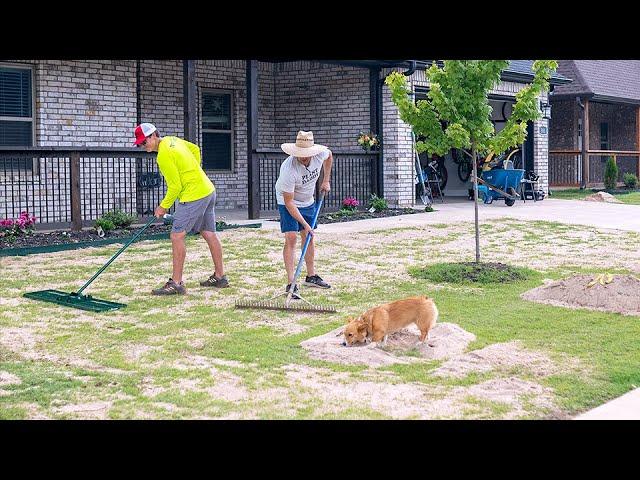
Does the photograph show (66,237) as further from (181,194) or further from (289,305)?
(289,305)

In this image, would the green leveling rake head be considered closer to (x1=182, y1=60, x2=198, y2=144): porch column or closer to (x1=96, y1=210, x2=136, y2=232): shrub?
(x1=96, y1=210, x2=136, y2=232): shrub

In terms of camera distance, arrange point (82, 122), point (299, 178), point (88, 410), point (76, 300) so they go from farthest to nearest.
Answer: point (82, 122)
point (299, 178)
point (76, 300)
point (88, 410)

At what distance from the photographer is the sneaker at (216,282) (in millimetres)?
9773

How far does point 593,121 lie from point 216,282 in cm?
2457

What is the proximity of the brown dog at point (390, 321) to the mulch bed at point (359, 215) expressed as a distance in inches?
371

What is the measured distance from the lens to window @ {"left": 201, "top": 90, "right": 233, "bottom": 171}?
19281 millimetres

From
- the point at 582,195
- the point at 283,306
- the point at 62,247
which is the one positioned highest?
the point at 582,195

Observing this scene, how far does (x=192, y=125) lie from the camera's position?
15133 millimetres

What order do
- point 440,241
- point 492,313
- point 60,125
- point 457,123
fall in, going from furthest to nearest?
A: 1. point 60,125
2. point 440,241
3. point 457,123
4. point 492,313

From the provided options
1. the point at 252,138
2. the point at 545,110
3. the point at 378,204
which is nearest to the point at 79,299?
the point at 252,138
